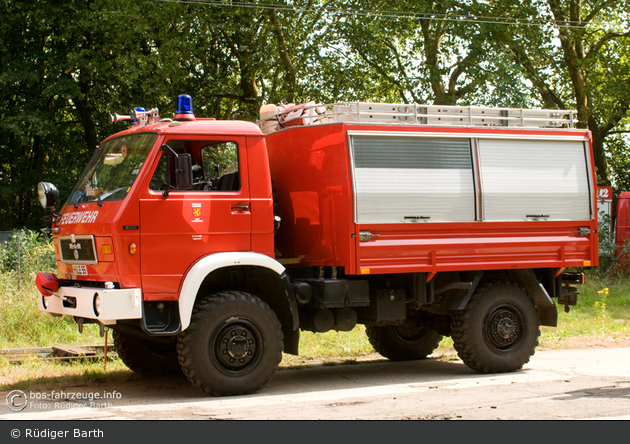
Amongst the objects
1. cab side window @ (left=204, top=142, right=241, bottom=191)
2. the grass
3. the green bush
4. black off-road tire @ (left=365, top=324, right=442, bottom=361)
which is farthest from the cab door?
the green bush

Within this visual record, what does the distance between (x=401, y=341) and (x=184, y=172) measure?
15.0ft

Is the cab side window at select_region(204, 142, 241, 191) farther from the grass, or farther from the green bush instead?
the green bush

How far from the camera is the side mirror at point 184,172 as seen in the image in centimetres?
730

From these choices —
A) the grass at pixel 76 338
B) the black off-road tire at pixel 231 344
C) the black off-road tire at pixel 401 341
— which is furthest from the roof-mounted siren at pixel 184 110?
the black off-road tire at pixel 401 341

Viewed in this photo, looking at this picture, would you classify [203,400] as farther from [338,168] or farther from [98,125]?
[98,125]

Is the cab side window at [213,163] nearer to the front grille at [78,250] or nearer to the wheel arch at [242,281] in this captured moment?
the wheel arch at [242,281]

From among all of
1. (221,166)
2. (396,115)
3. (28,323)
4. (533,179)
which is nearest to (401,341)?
(533,179)

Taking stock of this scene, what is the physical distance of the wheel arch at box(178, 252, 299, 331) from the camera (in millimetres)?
7332

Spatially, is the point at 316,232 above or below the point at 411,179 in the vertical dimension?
below

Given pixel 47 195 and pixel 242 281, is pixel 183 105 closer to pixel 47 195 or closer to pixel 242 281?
pixel 47 195

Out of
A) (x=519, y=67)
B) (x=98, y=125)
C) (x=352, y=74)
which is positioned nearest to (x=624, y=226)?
(x=519, y=67)

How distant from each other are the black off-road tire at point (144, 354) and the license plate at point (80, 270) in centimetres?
115

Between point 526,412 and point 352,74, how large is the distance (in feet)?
60.7

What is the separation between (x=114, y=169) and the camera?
7824 millimetres
